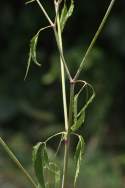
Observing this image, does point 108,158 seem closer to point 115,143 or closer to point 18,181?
point 115,143

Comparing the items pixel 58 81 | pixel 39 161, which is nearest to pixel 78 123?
pixel 39 161

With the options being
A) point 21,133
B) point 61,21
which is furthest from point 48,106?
point 61,21

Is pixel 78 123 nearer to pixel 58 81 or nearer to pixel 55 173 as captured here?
pixel 55 173

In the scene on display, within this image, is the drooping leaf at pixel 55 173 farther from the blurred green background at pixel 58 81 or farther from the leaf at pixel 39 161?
the blurred green background at pixel 58 81

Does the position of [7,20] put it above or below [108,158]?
above

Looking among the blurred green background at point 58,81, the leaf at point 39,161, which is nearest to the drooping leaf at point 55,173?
the leaf at point 39,161

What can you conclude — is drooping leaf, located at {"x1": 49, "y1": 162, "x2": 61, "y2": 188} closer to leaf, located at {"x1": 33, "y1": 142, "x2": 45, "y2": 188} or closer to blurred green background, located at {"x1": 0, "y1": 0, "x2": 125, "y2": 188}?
leaf, located at {"x1": 33, "y1": 142, "x2": 45, "y2": 188}
